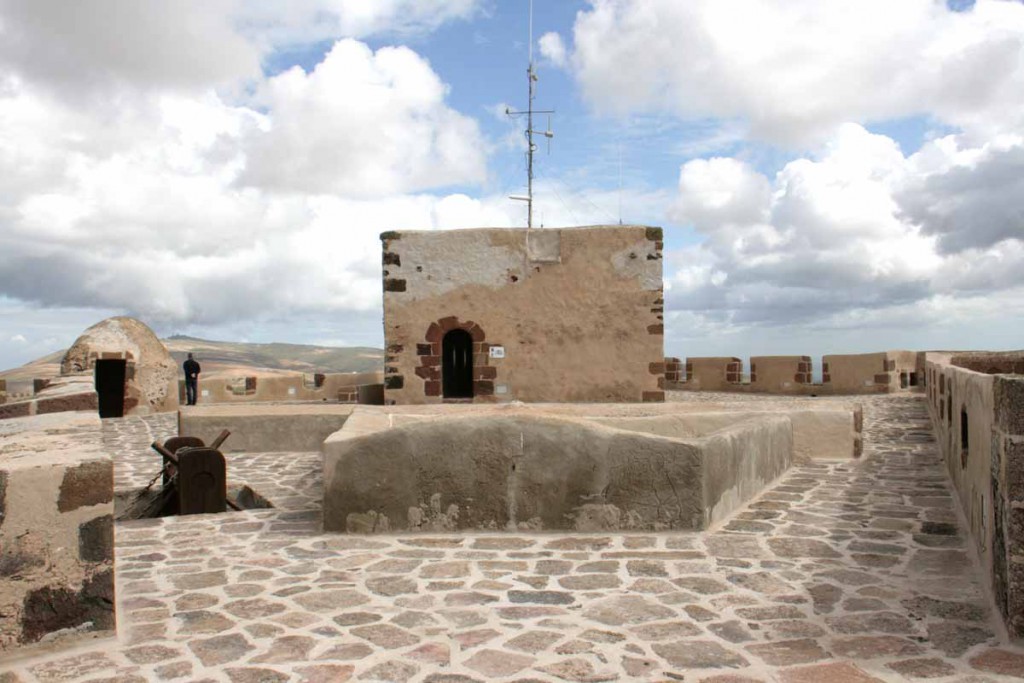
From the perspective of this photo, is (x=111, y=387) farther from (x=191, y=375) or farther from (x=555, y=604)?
(x=555, y=604)

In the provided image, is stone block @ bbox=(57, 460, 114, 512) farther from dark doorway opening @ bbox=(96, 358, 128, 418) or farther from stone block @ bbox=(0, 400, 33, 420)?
dark doorway opening @ bbox=(96, 358, 128, 418)

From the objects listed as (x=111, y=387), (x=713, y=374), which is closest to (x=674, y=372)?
(x=713, y=374)

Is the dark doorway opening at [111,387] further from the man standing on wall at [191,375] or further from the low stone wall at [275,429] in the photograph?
the low stone wall at [275,429]

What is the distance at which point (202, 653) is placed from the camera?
340 centimetres

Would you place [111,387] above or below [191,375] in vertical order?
below

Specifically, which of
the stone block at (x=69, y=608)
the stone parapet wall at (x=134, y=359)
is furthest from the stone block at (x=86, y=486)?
the stone parapet wall at (x=134, y=359)

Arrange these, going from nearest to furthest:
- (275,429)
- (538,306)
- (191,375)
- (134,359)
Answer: (275,429), (538,306), (134,359), (191,375)

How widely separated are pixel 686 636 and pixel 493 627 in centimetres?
87

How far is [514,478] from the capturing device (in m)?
5.39

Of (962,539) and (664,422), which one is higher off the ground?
(664,422)

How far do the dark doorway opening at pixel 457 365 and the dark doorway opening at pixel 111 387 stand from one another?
7.34 m

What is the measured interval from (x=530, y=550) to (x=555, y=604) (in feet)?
3.24

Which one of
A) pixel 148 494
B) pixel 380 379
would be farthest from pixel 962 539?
pixel 380 379

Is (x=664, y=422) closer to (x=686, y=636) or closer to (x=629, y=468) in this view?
(x=629, y=468)
